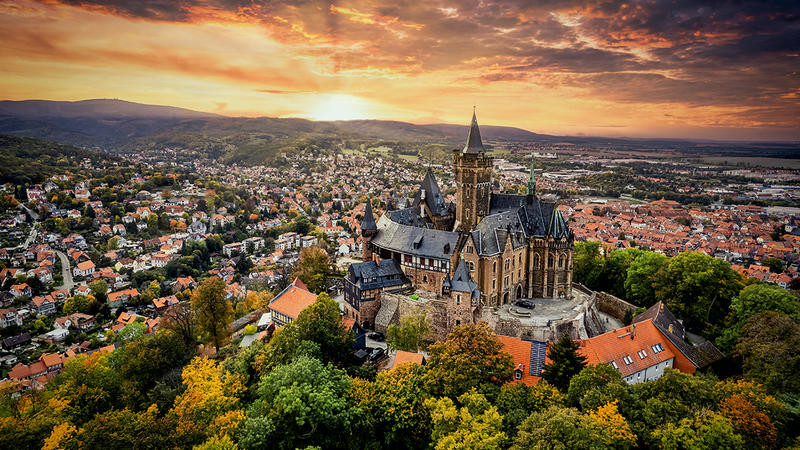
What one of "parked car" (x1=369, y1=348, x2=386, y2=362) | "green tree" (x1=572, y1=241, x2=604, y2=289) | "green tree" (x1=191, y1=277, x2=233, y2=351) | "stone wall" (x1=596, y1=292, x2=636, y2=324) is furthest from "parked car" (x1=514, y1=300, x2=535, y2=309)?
"green tree" (x1=191, y1=277, x2=233, y2=351)

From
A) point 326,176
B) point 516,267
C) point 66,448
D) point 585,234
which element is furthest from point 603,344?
point 326,176

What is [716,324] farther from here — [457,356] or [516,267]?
[457,356]

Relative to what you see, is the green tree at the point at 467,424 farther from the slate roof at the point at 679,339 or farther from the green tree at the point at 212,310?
the green tree at the point at 212,310

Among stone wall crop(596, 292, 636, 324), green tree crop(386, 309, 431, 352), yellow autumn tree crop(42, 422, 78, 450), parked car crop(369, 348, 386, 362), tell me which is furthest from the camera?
stone wall crop(596, 292, 636, 324)

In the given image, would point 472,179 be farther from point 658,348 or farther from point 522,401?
point 522,401

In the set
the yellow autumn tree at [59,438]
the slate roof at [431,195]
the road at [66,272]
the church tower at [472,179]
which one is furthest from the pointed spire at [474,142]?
the road at [66,272]

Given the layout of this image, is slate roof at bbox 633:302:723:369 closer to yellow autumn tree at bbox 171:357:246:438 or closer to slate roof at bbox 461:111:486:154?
slate roof at bbox 461:111:486:154

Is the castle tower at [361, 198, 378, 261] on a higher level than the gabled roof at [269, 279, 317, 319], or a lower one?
higher
